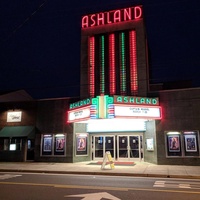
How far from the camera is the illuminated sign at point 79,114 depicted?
19266 millimetres

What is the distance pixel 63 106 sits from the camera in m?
22.4

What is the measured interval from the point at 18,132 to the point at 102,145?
801cm

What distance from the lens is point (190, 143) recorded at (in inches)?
746

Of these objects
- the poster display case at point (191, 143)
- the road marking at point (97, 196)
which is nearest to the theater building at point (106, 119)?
the poster display case at point (191, 143)

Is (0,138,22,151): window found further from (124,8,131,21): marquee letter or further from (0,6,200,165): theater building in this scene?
(124,8,131,21): marquee letter

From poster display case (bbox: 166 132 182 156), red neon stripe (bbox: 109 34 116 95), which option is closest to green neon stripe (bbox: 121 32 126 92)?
red neon stripe (bbox: 109 34 116 95)

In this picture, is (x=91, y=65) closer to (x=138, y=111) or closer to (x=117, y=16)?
(x=117, y=16)

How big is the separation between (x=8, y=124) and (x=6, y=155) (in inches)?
119

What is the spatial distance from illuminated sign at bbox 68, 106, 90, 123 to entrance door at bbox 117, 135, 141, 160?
15.1ft

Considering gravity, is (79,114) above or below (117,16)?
below

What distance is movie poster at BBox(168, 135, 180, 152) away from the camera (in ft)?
63.2

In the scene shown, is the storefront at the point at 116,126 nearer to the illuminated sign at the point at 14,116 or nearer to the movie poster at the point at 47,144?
the movie poster at the point at 47,144

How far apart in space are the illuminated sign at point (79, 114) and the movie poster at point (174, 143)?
273 inches

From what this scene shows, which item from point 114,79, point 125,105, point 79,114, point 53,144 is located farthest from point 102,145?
point 114,79
